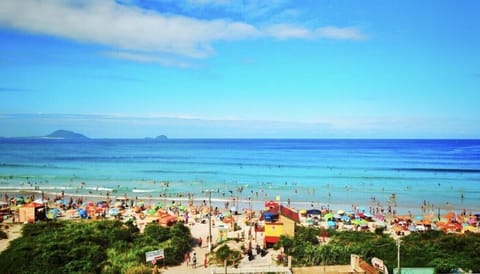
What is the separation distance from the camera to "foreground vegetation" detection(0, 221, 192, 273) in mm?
15016

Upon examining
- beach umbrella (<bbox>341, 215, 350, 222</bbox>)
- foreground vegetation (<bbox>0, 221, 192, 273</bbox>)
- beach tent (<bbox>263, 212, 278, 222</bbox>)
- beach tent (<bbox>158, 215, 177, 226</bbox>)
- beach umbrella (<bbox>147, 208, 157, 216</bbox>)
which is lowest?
beach umbrella (<bbox>341, 215, 350, 222</bbox>)

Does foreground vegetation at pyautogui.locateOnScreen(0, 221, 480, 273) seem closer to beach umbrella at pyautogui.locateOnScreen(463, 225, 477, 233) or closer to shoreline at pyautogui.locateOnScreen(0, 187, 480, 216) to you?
beach umbrella at pyautogui.locateOnScreen(463, 225, 477, 233)

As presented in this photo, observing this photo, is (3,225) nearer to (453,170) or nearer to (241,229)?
(241,229)

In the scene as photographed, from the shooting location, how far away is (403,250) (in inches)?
625

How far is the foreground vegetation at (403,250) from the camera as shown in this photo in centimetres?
1436

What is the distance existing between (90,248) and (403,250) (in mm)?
13486

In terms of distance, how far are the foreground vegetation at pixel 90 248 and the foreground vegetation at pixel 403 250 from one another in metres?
5.85

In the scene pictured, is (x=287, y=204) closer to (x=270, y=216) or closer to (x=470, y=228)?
(x=470, y=228)

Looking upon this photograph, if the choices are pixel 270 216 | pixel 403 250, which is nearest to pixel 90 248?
pixel 270 216

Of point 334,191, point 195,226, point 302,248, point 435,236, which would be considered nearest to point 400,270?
point 302,248

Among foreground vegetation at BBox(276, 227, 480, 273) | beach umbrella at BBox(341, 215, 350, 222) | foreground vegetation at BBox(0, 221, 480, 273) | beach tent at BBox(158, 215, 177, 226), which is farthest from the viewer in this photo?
beach umbrella at BBox(341, 215, 350, 222)

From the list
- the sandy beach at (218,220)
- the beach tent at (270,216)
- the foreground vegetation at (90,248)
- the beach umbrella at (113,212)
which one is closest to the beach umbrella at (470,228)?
the sandy beach at (218,220)

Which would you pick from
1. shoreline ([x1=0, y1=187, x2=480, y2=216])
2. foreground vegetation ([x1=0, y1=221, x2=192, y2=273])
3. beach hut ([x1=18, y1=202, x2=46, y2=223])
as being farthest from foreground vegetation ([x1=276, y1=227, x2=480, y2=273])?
beach hut ([x1=18, y1=202, x2=46, y2=223])

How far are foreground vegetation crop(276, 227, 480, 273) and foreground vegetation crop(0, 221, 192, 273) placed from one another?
585 centimetres
